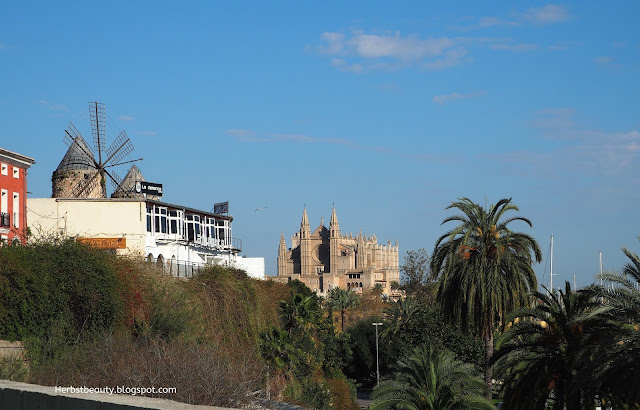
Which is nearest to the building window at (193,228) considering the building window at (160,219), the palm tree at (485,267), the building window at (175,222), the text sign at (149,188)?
the building window at (175,222)

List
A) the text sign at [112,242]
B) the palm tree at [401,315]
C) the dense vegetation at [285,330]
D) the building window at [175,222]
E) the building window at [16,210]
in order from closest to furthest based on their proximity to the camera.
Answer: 1. the dense vegetation at [285,330]
2. the building window at [16,210]
3. the text sign at [112,242]
4. the building window at [175,222]
5. the palm tree at [401,315]

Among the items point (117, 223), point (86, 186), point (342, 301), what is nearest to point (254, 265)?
point (86, 186)

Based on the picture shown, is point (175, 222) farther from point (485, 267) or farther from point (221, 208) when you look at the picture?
point (485, 267)

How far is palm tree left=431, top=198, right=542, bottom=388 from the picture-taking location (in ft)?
112

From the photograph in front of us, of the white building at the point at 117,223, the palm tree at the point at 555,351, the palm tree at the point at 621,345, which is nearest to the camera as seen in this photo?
the palm tree at the point at 621,345

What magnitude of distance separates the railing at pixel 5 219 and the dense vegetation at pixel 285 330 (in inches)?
412

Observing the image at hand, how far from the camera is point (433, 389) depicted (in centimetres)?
2956

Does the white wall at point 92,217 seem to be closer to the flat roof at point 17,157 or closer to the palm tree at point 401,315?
the flat roof at point 17,157

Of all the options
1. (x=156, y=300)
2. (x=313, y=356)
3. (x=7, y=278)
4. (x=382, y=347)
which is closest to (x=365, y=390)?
(x=382, y=347)

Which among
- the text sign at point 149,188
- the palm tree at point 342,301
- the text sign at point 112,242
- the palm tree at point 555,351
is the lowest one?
the palm tree at point 342,301

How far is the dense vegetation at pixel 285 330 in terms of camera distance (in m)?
16.8

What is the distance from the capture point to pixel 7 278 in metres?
24.9

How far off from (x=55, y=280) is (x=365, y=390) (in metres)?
52.5

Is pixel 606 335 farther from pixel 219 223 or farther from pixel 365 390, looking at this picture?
pixel 365 390
